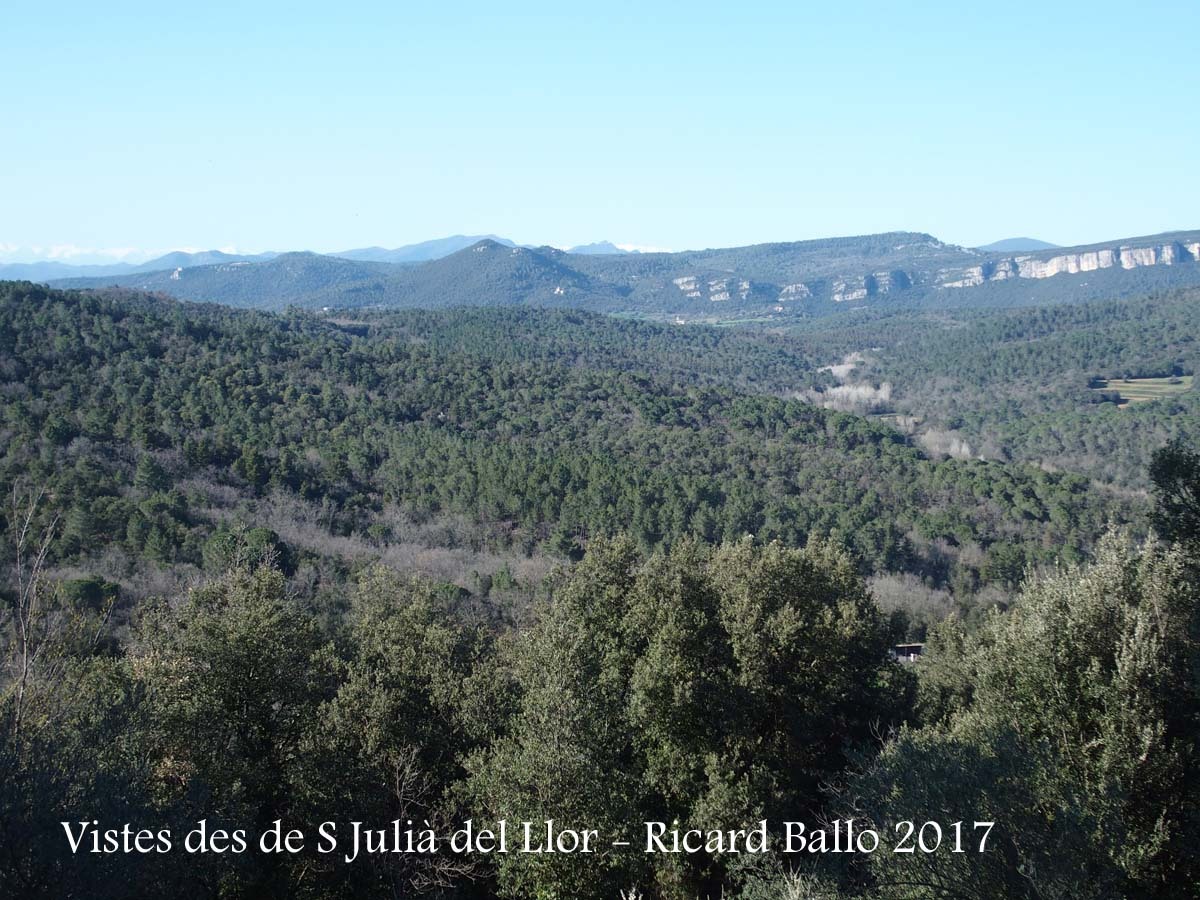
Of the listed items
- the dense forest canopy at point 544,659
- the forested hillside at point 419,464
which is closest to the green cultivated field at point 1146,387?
the forested hillside at point 419,464

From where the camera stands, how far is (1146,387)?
10431cm

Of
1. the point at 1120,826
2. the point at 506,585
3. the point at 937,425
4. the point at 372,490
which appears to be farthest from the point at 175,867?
the point at 937,425

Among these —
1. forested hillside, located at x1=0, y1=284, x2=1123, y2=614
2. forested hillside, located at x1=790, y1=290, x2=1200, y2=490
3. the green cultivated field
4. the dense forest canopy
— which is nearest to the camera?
the dense forest canopy

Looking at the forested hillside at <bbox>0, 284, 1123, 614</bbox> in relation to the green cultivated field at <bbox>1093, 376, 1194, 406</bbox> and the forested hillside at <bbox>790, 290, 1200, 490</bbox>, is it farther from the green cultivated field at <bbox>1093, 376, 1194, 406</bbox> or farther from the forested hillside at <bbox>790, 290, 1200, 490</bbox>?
Answer: the green cultivated field at <bbox>1093, 376, 1194, 406</bbox>

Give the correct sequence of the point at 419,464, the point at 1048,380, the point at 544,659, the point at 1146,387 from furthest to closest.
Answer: the point at 1048,380 < the point at 1146,387 < the point at 419,464 < the point at 544,659

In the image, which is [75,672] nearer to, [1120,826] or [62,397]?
[1120,826]

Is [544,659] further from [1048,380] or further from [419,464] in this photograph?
[1048,380]

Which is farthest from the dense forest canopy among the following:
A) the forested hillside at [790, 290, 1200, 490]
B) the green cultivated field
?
the green cultivated field

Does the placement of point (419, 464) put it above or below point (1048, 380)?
below

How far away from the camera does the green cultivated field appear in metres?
98.1

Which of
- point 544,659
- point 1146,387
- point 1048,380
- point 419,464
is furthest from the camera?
point 1048,380

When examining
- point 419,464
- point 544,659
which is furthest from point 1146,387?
point 544,659

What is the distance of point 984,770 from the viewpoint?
1086 cm

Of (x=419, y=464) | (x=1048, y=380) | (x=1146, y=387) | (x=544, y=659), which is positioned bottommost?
(x=544, y=659)
